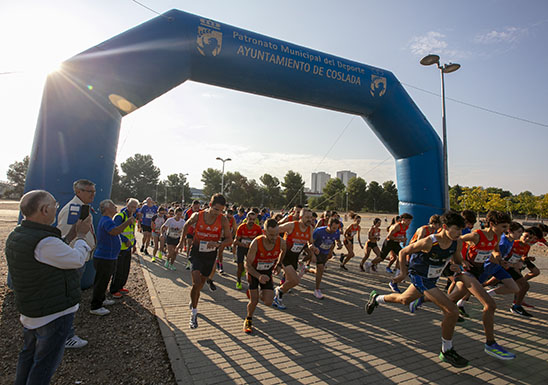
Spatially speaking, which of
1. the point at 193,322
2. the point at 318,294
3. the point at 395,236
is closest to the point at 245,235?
the point at 318,294

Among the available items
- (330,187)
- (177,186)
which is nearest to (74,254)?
(330,187)

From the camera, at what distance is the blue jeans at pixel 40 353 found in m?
2.24

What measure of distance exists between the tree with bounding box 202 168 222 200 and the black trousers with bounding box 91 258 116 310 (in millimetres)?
70515

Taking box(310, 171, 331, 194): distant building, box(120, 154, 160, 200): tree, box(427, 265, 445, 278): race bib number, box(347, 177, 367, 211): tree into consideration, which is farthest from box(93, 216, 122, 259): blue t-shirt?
box(310, 171, 331, 194): distant building

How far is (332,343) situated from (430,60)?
34.7 ft

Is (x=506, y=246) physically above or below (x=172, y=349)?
above

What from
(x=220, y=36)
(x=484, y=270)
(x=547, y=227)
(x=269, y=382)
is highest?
(x=220, y=36)

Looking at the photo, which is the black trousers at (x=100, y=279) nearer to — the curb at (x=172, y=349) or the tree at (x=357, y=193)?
the curb at (x=172, y=349)

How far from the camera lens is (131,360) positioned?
11.2 ft

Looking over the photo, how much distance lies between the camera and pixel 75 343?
3.67 metres

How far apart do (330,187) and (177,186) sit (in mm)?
44119

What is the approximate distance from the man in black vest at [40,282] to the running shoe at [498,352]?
5040 millimetres

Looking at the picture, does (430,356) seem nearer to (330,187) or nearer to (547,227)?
(547,227)

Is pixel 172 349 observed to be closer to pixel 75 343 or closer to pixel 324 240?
pixel 75 343
